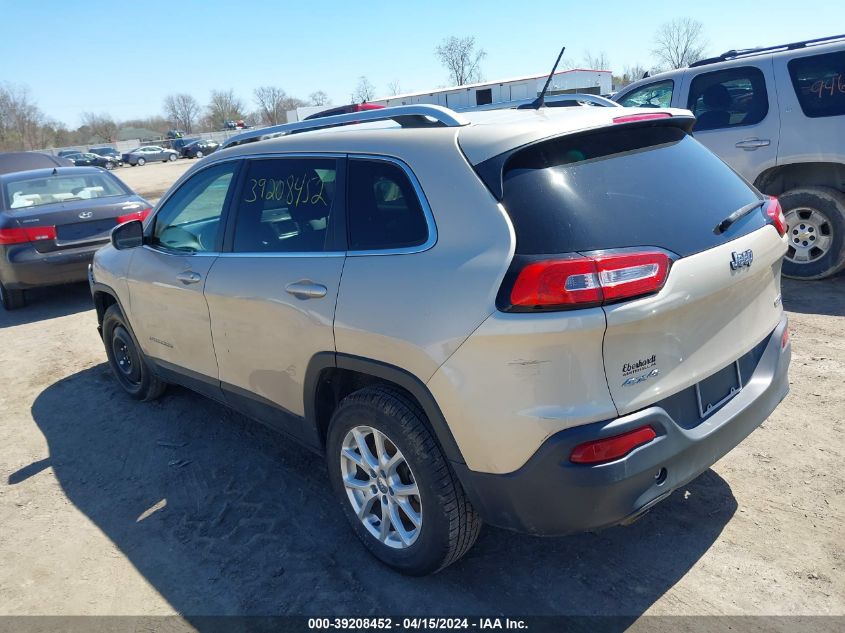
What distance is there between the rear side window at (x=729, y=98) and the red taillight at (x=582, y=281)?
16.9ft

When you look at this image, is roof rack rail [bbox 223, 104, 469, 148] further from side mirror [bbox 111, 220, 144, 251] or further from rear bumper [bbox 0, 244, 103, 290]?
rear bumper [bbox 0, 244, 103, 290]

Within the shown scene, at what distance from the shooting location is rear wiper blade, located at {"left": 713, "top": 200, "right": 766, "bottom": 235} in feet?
8.46

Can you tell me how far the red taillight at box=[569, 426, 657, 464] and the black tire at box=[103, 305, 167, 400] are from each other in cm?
343

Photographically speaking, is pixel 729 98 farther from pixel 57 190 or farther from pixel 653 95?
pixel 57 190

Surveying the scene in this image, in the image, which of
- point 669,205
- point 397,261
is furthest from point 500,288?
point 669,205

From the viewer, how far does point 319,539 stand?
126 inches

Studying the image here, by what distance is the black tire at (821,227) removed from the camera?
6035mm

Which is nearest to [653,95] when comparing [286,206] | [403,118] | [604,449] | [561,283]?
[403,118]

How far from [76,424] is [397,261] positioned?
3.44 meters

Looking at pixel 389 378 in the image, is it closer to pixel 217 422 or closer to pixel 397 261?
pixel 397 261

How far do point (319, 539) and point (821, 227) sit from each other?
5.53 metres

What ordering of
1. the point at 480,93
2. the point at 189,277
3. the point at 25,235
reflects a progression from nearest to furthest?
the point at 189,277 → the point at 25,235 → the point at 480,93

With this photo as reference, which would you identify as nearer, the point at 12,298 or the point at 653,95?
the point at 653,95

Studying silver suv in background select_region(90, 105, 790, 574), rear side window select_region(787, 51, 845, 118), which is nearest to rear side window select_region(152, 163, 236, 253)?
silver suv in background select_region(90, 105, 790, 574)
